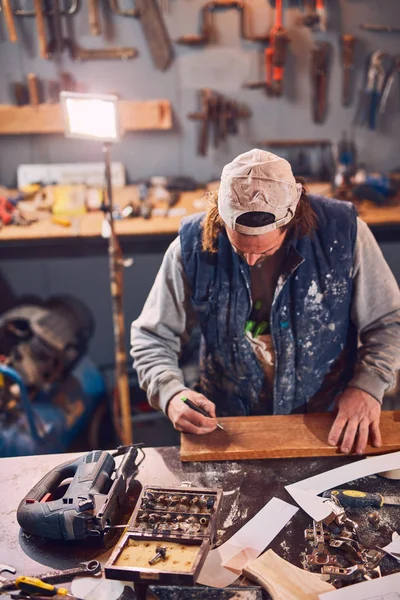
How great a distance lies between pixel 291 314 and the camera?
2.07 m

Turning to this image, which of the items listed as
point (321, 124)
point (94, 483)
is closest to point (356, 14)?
point (321, 124)

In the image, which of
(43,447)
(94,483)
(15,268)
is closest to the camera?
(94,483)

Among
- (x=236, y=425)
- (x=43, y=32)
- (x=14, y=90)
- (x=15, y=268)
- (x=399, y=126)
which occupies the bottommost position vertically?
(x=15, y=268)

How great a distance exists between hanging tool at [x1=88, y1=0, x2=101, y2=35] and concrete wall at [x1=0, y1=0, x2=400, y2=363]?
0.18 ft

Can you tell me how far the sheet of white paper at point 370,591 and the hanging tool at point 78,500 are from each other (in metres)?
0.55

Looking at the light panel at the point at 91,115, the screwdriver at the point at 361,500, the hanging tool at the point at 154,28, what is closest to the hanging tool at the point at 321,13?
the hanging tool at the point at 154,28

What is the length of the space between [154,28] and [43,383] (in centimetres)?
247

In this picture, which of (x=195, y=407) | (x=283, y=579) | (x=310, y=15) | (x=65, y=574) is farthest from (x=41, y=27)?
(x=283, y=579)

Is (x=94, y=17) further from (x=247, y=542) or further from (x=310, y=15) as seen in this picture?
(x=247, y=542)

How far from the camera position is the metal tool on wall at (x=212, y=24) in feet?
13.0

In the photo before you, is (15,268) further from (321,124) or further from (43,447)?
(321,124)

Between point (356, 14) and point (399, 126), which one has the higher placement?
point (356, 14)

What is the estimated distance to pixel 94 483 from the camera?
1.53m

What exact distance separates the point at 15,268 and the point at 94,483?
3253 millimetres
